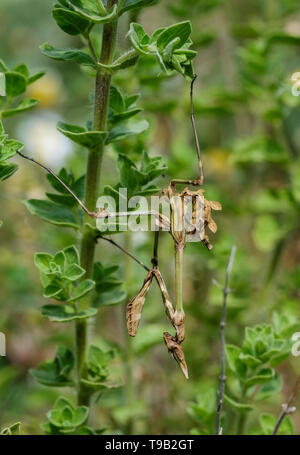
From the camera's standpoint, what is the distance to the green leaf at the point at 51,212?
1192mm

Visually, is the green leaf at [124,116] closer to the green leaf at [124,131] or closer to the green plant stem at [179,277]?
the green leaf at [124,131]

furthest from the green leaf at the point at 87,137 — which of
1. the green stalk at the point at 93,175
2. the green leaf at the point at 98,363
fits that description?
the green leaf at the point at 98,363

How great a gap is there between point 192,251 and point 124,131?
98cm

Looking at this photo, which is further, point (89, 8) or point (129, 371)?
point (129, 371)

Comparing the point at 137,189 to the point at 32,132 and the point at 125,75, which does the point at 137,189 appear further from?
the point at 32,132

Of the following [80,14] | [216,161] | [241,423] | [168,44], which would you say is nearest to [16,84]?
[80,14]

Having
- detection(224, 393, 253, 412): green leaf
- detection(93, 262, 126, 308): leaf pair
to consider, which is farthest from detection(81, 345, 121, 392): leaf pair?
detection(224, 393, 253, 412): green leaf

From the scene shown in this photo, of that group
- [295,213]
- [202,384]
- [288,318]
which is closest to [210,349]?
[202,384]

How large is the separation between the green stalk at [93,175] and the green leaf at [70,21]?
4 cm

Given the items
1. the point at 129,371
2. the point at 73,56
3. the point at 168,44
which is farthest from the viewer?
the point at 129,371

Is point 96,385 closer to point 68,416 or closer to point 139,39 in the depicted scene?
point 68,416

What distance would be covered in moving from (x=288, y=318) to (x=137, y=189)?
0.46 meters

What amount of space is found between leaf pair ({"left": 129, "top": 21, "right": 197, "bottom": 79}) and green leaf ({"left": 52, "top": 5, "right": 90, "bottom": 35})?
0.35ft

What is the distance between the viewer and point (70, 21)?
1066mm
